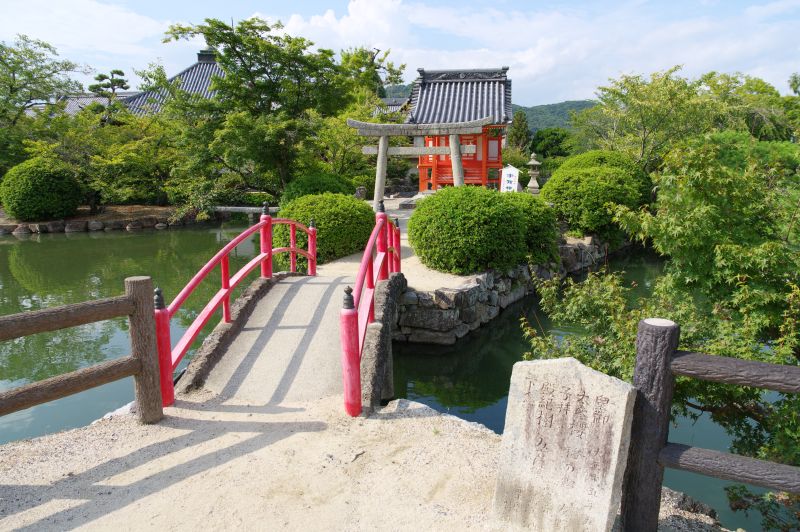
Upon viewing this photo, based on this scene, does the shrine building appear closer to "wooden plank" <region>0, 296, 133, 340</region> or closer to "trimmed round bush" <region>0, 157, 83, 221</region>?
"trimmed round bush" <region>0, 157, 83, 221</region>

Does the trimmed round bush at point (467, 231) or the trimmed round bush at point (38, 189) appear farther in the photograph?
the trimmed round bush at point (38, 189)

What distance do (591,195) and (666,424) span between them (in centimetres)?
1129

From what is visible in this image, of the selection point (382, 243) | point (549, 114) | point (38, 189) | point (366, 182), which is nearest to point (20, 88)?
point (38, 189)

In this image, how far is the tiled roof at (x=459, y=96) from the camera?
17547 millimetres

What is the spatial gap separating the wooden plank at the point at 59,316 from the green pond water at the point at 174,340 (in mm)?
3017

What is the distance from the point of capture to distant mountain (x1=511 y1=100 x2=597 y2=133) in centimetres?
6500

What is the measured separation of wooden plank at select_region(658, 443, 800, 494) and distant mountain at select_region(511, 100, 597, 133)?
206ft

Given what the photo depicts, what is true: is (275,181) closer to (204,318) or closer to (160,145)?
(160,145)

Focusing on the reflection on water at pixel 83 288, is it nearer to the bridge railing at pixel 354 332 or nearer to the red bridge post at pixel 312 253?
the red bridge post at pixel 312 253

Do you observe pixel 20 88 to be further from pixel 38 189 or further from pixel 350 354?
pixel 350 354

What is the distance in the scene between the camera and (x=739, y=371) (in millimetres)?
2420

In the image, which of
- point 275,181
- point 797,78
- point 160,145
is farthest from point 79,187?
point 797,78

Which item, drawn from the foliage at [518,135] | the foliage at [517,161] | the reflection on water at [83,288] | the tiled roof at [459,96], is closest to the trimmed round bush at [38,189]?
the reflection on water at [83,288]

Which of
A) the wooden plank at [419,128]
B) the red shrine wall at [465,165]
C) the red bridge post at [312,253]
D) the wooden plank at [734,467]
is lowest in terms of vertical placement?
the wooden plank at [734,467]
